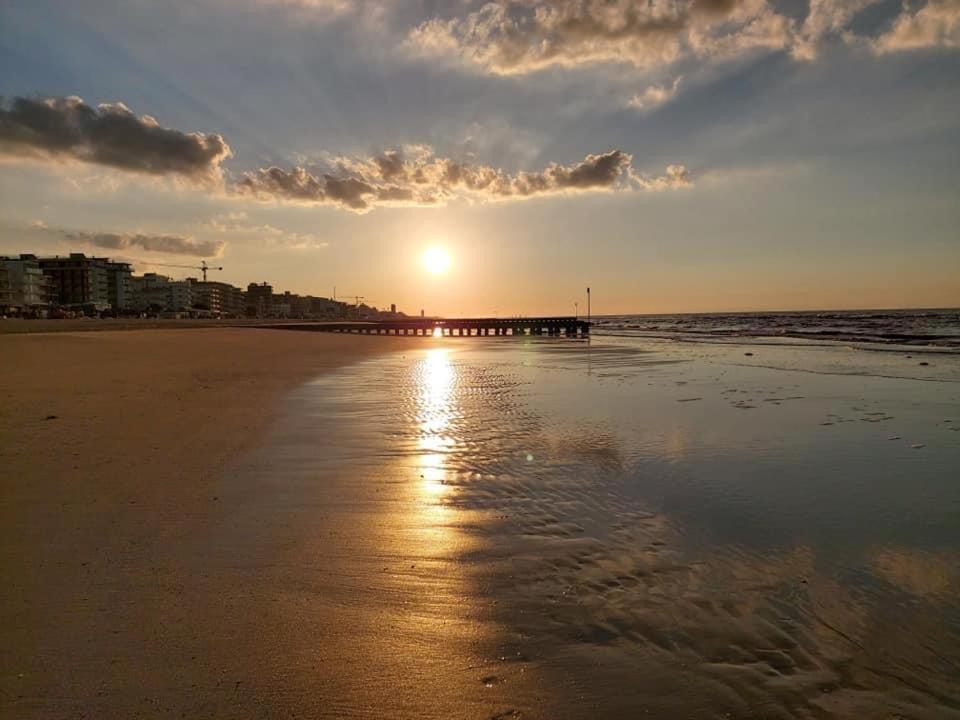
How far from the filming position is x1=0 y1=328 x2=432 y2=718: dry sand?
278cm

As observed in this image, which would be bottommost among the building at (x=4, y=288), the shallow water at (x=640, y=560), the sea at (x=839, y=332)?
the shallow water at (x=640, y=560)

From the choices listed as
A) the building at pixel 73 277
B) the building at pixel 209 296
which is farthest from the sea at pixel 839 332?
the building at pixel 209 296

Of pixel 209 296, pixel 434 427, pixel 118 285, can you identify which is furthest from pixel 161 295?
pixel 434 427

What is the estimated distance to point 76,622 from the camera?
3.35 meters

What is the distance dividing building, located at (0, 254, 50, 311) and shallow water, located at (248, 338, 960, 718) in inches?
4688

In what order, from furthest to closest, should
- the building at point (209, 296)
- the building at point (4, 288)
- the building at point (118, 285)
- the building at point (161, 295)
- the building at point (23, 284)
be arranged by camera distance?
the building at point (209, 296), the building at point (161, 295), the building at point (118, 285), the building at point (23, 284), the building at point (4, 288)

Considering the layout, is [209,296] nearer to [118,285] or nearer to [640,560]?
[118,285]

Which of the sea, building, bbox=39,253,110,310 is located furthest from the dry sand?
building, bbox=39,253,110,310

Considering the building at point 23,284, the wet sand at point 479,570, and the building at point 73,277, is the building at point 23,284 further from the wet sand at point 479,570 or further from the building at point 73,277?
the wet sand at point 479,570

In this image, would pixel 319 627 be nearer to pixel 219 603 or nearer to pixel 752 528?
pixel 219 603

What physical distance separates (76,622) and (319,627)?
60.7 inches

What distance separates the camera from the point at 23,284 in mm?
104938

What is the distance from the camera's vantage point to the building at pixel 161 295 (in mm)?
154125

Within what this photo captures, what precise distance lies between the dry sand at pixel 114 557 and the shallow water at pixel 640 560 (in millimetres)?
741
